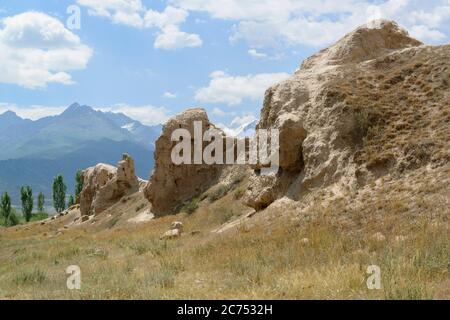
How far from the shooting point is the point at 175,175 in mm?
32500

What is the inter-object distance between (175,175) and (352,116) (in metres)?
17.6

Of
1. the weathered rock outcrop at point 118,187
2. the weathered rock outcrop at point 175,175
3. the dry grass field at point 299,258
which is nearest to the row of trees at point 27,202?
the weathered rock outcrop at point 118,187

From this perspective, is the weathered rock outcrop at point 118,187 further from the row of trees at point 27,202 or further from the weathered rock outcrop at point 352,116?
the row of trees at point 27,202

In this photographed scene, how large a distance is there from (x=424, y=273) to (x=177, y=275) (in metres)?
4.93

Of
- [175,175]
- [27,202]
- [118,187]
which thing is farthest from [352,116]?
[27,202]

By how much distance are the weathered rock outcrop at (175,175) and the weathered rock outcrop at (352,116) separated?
11389mm

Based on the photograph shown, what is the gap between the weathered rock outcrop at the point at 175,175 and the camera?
106ft

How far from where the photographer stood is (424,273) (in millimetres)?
7672

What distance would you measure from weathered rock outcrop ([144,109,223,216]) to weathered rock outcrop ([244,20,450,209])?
1139 centimetres

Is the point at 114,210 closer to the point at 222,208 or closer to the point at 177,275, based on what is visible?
the point at 222,208

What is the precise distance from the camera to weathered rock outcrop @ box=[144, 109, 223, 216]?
3219 centimetres

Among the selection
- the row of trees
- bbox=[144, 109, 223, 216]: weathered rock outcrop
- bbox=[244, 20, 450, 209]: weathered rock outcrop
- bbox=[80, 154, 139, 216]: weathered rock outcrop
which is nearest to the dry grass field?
bbox=[244, 20, 450, 209]: weathered rock outcrop

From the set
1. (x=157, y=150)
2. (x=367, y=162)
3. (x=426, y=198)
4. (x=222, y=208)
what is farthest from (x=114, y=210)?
(x=426, y=198)

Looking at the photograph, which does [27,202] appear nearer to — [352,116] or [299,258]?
[352,116]
